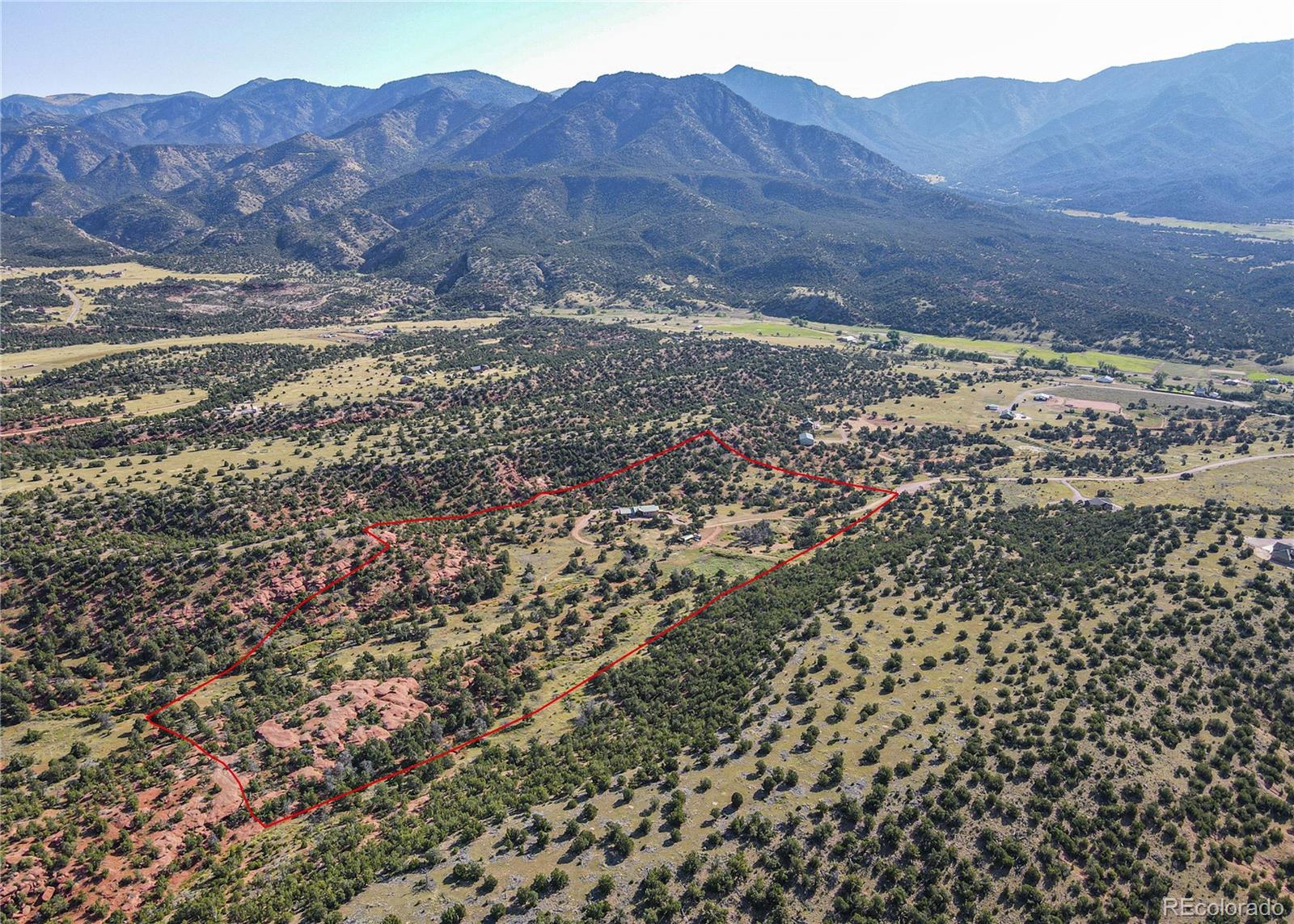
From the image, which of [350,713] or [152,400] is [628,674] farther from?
[152,400]

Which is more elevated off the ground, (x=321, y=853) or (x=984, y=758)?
(x=984, y=758)

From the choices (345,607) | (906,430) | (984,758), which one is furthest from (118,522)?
(906,430)

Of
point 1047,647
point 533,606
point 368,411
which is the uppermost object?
point 368,411

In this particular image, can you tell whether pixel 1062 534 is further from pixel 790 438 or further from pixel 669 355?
pixel 669 355

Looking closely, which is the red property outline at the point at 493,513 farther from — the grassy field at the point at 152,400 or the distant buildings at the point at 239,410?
the grassy field at the point at 152,400

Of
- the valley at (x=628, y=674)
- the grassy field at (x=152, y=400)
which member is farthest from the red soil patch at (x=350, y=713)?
the grassy field at (x=152, y=400)

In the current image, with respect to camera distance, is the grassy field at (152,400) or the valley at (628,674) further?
the grassy field at (152,400)

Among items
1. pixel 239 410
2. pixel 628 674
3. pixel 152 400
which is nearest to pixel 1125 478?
pixel 628 674

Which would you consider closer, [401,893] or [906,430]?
[401,893]
